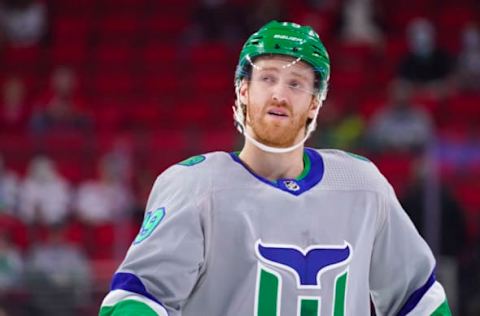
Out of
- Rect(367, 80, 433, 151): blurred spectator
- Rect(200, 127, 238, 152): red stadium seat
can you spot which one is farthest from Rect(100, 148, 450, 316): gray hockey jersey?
Rect(200, 127, 238, 152): red stadium seat

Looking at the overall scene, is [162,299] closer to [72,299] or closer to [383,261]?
[383,261]

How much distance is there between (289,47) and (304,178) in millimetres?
304

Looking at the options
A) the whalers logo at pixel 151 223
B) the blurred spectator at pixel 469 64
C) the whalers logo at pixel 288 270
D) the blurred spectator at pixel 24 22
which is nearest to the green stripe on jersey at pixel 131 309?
the whalers logo at pixel 151 223

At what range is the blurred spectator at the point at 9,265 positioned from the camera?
7.19 metres

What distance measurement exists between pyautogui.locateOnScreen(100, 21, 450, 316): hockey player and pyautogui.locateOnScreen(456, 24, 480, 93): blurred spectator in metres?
7.08

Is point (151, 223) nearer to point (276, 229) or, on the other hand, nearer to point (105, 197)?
point (276, 229)

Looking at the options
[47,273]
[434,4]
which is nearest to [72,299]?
[47,273]

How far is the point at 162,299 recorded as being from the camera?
281 centimetres

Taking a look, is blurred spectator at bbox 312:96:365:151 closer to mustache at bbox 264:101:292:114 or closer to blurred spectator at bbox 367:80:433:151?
blurred spectator at bbox 367:80:433:151

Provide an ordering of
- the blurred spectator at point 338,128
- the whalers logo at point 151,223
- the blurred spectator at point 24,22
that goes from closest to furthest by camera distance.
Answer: the whalers logo at point 151,223, the blurred spectator at point 338,128, the blurred spectator at point 24,22

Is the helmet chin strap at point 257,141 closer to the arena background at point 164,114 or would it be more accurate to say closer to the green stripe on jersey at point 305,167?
the green stripe on jersey at point 305,167

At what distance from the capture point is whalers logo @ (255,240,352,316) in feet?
9.47

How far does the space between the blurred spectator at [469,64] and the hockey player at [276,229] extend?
279 inches

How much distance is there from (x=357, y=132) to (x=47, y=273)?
2.20 metres
